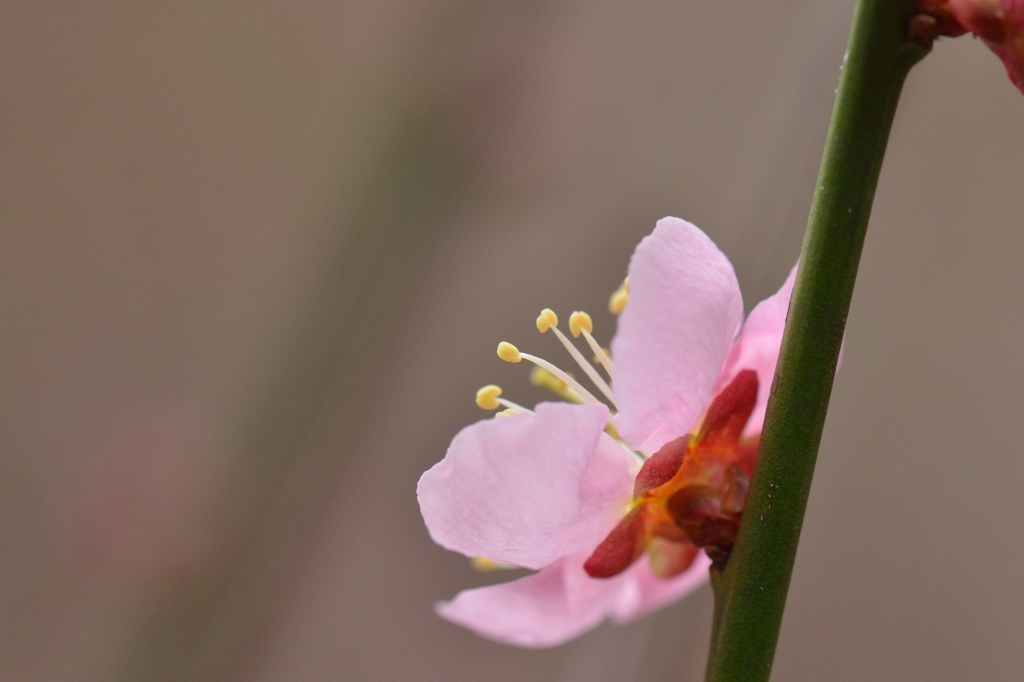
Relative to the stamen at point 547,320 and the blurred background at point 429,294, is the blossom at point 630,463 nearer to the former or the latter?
the stamen at point 547,320

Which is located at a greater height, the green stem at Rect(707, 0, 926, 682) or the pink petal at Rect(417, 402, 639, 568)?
the green stem at Rect(707, 0, 926, 682)

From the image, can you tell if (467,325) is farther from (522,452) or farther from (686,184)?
(522,452)

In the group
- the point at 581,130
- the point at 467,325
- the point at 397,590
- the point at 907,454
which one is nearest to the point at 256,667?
the point at 397,590

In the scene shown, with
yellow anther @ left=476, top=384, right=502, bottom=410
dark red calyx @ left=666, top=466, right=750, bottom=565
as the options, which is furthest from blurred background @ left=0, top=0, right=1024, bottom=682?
dark red calyx @ left=666, top=466, right=750, bottom=565

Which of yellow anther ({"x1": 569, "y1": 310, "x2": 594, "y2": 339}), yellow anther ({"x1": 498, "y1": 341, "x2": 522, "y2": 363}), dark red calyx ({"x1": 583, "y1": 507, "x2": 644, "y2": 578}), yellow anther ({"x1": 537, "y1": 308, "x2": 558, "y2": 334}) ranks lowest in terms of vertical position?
dark red calyx ({"x1": 583, "y1": 507, "x2": 644, "y2": 578})

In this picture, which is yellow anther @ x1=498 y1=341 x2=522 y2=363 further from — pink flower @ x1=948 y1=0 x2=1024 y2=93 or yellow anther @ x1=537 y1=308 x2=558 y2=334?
pink flower @ x1=948 y1=0 x2=1024 y2=93

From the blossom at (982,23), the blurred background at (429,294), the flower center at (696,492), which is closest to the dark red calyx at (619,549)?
the flower center at (696,492)

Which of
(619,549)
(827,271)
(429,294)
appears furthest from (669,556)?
(429,294)
